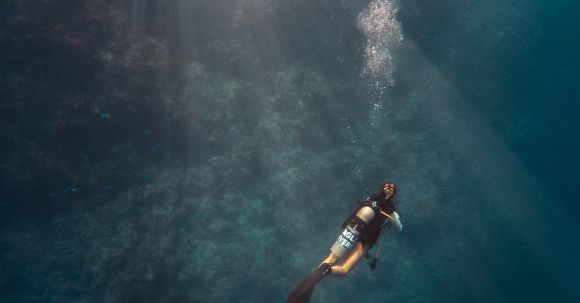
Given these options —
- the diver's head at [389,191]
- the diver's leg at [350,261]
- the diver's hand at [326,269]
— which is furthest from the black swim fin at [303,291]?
the diver's head at [389,191]

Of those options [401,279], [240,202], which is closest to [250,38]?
[240,202]

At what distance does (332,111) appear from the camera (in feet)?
40.0

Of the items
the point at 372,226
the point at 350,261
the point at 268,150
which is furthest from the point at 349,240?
the point at 268,150

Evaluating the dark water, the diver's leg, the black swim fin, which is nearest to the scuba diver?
the diver's leg

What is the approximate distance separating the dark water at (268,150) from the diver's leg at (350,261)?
4.89 meters

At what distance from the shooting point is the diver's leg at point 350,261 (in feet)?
18.7

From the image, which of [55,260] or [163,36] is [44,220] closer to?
[55,260]

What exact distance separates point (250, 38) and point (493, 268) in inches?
524

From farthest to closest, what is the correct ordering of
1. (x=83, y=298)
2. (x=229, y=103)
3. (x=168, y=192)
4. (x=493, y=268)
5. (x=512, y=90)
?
(x=512, y=90) < (x=493, y=268) < (x=229, y=103) < (x=168, y=192) < (x=83, y=298)

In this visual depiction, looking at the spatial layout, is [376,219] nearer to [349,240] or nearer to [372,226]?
[372,226]

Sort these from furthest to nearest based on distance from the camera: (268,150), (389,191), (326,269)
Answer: (268,150) < (389,191) < (326,269)

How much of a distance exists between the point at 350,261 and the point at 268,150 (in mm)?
5787

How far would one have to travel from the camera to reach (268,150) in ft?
36.2

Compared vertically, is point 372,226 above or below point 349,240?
above
